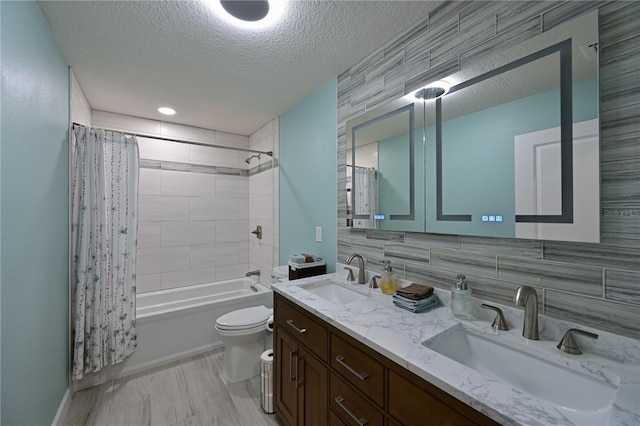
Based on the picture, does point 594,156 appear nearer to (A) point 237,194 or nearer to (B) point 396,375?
(B) point 396,375

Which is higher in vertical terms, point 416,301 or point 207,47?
point 207,47

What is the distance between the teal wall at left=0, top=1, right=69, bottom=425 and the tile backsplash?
1800 mm

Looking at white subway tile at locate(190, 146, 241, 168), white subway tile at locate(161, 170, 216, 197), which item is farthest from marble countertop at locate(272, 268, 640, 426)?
white subway tile at locate(190, 146, 241, 168)

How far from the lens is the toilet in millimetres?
2105

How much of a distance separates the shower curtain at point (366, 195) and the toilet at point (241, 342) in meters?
1.22

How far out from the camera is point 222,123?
3.12 m

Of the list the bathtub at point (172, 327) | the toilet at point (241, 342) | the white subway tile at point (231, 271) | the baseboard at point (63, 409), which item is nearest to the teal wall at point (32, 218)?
the baseboard at point (63, 409)

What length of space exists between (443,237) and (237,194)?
112 inches

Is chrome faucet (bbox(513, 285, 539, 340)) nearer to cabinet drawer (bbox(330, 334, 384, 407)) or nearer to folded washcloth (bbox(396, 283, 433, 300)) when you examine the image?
folded washcloth (bbox(396, 283, 433, 300))

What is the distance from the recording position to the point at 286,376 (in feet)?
5.08

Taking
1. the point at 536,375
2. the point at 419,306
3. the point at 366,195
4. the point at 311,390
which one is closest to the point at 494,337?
the point at 536,375

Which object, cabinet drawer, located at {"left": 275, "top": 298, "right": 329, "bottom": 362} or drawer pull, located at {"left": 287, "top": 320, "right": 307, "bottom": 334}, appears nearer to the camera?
cabinet drawer, located at {"left": 275, "top": 298, "right": 329, "bottom": 362}

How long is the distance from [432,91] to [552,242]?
2.91 feet

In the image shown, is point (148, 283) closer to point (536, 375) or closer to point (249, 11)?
point (249, 11)
